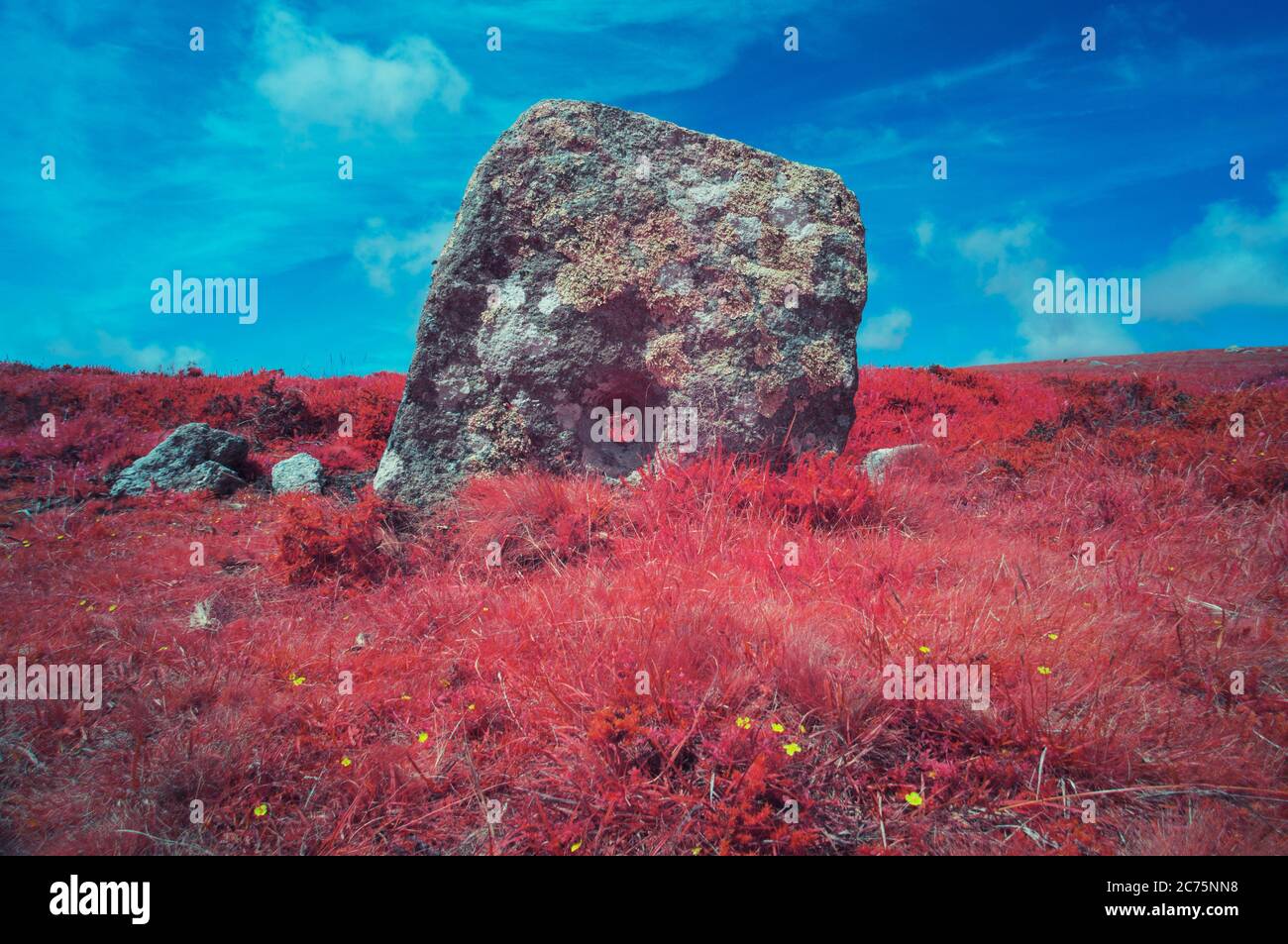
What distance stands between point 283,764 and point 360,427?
8.22 m

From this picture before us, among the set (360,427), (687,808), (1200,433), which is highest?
(360,427)

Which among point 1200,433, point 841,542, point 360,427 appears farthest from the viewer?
point 360,427

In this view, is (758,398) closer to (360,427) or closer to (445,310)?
(445,310)

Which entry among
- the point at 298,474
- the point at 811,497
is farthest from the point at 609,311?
the point at 298,474

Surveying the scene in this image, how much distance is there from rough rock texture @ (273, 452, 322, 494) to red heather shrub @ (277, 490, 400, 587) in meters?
2.69

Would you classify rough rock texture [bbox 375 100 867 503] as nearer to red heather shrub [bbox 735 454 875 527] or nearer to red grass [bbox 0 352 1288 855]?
red grass [bbox 0 352 1288 855]

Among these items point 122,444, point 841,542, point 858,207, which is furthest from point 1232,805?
point 122,444

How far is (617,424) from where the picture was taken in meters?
6.64

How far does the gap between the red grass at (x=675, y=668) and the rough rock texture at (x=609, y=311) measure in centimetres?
68

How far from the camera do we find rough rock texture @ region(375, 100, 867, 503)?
6395 mm

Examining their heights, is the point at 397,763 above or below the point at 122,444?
below

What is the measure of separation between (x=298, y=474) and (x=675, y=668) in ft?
22.7

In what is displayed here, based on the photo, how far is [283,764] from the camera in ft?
9.53
